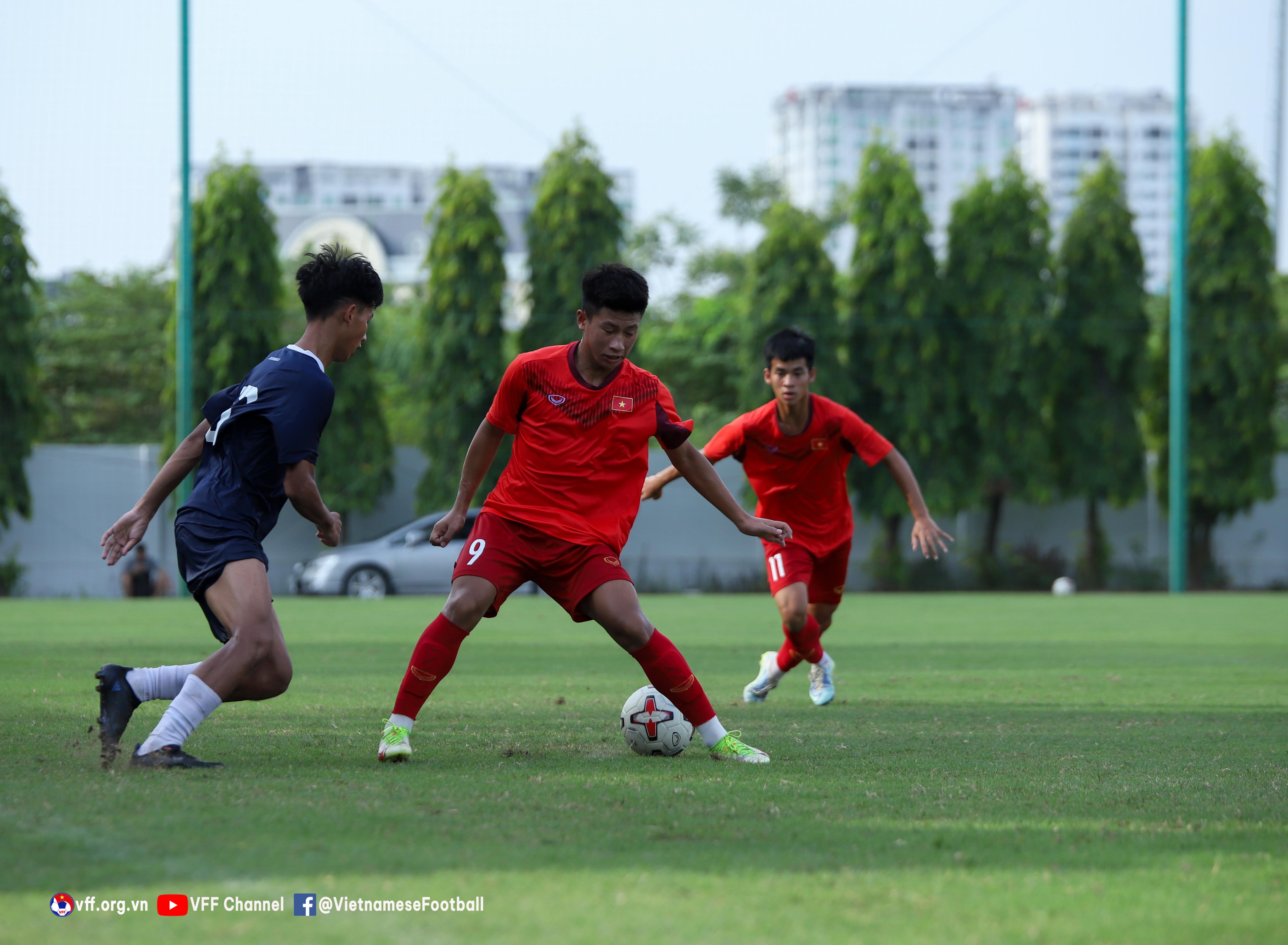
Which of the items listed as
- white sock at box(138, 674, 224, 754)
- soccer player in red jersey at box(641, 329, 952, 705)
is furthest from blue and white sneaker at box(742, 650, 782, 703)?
white sock at box(138, 674, 224, 754)

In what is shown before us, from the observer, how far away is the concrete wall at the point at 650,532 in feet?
78.7

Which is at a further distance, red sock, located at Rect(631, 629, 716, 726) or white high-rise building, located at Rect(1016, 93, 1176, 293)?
white high-rise building, located at Rect(1016, 93, 1176, 293)

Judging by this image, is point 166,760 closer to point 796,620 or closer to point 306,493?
point 306,493

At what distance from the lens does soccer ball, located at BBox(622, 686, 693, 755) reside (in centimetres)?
545

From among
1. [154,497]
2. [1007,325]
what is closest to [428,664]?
[154,497]

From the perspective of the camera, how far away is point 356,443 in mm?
24453

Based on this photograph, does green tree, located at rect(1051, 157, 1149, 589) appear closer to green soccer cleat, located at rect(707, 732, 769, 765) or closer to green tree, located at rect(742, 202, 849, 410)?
green tree, located at rect(742, 202, 849, 410)

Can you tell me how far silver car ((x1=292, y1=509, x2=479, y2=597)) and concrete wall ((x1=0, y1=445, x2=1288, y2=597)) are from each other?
1.88 m

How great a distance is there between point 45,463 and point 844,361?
1438 cm

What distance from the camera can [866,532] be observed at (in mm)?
25828

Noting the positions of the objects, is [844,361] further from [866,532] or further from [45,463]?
[45,463]

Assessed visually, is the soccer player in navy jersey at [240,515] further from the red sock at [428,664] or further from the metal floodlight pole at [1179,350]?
the metal floodlight pole at [1179,350]

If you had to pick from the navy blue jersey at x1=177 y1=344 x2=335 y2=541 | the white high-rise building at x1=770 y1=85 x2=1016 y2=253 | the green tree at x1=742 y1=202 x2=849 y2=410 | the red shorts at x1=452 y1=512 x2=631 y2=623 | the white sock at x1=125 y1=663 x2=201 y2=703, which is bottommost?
the white sock at x1=125 y1=663 x2=201 y2=703

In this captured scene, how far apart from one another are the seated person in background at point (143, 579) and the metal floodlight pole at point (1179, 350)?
56.1ft
